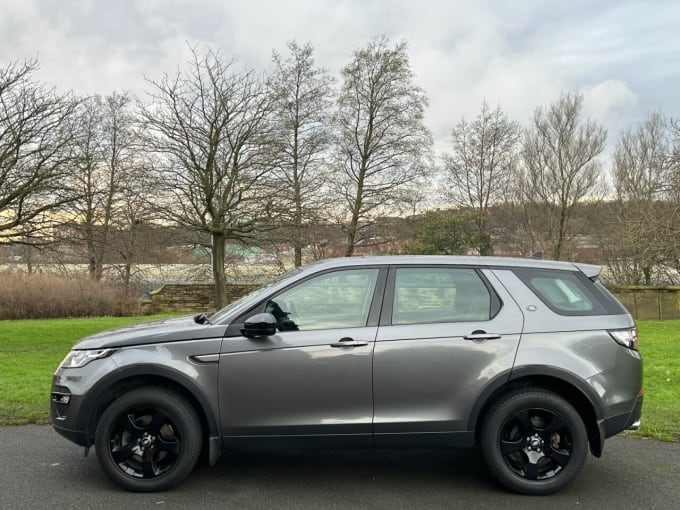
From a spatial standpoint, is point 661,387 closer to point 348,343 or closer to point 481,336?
point 481,336

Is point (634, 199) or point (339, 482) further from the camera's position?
point (634, 199)

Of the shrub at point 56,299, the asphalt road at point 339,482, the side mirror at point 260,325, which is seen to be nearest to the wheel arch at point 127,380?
the asphalt road at point 339,482

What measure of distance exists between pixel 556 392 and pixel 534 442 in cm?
41

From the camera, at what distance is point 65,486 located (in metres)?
4.19

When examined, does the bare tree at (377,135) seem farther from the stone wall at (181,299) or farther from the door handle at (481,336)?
the door handle at (481,336)

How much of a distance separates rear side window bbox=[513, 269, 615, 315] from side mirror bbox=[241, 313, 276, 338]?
1.93 metres

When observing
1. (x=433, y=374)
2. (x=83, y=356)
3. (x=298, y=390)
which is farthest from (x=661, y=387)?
(x=83, y=356)

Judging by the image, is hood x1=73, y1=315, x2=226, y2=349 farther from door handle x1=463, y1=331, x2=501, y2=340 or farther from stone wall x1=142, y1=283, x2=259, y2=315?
stone wall x1=142, y1=283, x2=259, y2=315

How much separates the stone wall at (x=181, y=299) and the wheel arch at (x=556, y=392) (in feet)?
69.9

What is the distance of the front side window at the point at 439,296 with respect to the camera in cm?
429

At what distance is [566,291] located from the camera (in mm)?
4465

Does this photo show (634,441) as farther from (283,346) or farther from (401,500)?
(283,346)

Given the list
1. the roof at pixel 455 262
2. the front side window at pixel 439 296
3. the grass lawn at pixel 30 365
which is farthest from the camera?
the grass lawn at pixel 30 365

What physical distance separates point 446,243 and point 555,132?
10.6 m
